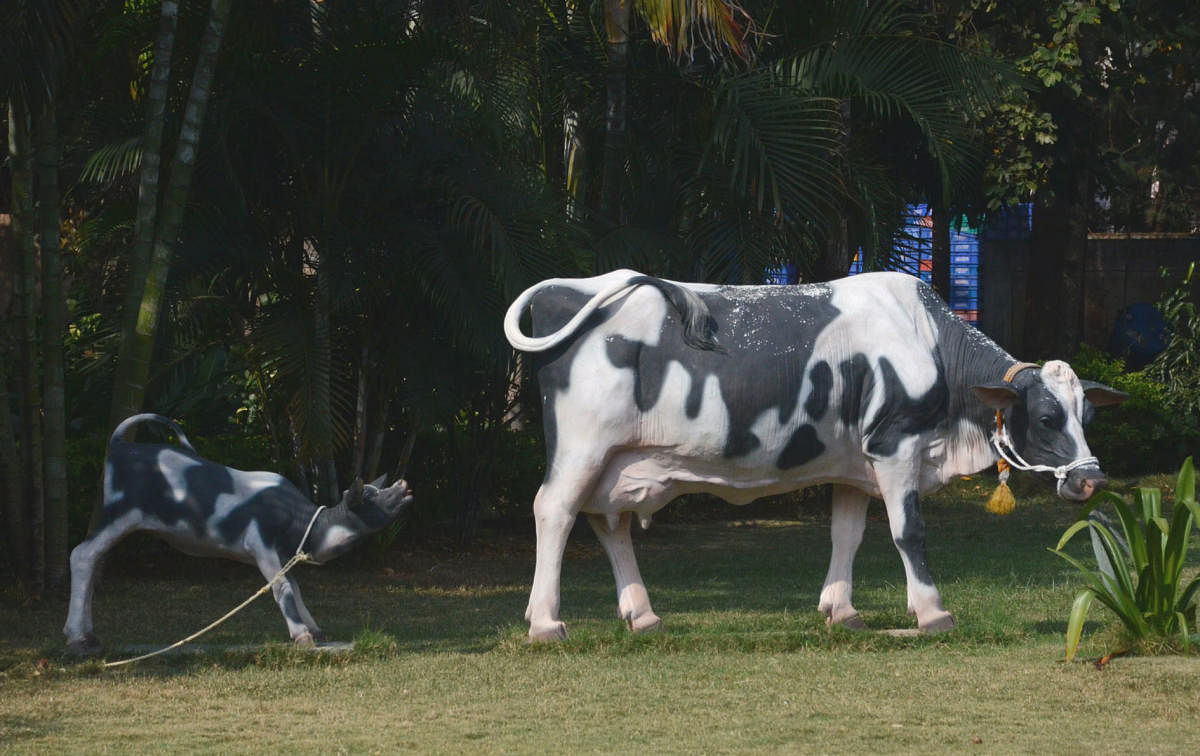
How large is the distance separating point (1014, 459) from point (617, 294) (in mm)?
2224

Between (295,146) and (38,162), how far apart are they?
168 centimetres

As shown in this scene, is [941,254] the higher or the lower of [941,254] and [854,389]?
the higher

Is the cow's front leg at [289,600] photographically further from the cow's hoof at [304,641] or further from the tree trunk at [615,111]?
the tree trunk at [615,111]

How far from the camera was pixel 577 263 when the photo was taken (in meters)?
11.1

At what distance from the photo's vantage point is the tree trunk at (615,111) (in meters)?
12.0

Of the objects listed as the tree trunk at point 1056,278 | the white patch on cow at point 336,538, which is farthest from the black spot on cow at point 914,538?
the tree trunk at point 1056,278

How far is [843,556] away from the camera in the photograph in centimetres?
866

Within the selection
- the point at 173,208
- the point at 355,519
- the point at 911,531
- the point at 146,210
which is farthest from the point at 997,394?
the point at 146,210

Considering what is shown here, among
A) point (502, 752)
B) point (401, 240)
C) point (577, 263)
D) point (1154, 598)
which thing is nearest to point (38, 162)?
point (401, 240)

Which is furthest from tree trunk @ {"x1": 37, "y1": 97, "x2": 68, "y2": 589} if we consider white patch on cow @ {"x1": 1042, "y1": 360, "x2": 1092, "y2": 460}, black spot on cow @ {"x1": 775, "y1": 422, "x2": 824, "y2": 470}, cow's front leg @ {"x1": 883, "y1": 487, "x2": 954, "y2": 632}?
white patch on cow @ {"x1": 1042, "y1": 360, "x2": 1092, "y2": 460}

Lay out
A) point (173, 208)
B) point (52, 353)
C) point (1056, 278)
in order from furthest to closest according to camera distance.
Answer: point (1056, 278) → point (52, 353) → point (173, 208)

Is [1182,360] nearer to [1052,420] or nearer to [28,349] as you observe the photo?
[1052,420]

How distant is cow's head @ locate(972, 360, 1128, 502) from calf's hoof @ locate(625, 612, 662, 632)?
6.75 ft

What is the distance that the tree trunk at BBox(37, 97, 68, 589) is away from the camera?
966cm
